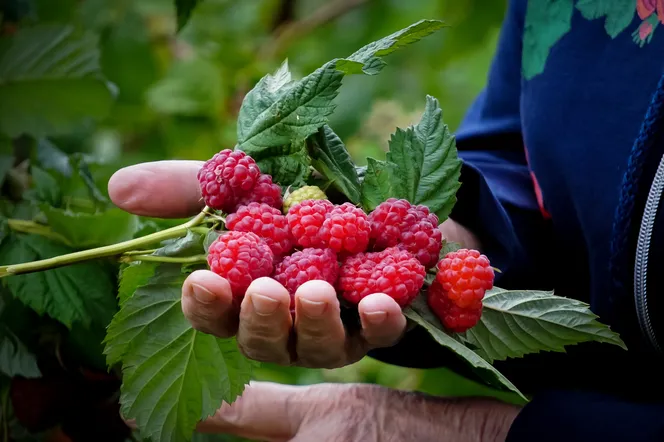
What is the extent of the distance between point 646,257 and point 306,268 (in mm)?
301

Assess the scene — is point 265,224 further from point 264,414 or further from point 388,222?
point 264,414

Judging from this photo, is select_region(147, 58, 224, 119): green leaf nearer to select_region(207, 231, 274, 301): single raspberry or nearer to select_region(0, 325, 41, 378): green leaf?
select_region(0, 325, 41, 378): green leaf

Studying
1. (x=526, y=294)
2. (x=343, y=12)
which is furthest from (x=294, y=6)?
(x=526, y=294)

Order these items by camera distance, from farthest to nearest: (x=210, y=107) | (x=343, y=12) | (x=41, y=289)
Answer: (x=343, y=12), (x=210, y=107), (x=41, y=289)

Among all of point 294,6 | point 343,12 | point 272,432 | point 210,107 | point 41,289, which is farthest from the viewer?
point 294,6

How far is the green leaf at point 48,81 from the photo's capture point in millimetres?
833

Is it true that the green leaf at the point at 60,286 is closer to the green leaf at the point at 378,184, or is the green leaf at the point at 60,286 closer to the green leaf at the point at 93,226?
the green leaf at the point at 93,226

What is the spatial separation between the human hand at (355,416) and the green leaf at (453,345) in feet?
0.79

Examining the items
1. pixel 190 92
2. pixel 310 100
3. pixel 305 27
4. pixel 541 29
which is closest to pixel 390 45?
pixel 310 100

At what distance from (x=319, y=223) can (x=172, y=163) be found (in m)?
0.13

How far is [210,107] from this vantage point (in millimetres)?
1492

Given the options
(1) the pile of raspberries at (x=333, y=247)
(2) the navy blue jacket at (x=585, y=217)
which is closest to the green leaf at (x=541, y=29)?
(2) the navy blue jacket at (x=585, y=217)

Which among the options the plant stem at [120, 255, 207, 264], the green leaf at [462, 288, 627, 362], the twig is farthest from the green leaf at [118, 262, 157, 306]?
the twig

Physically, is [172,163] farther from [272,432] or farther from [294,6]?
[294,6]
